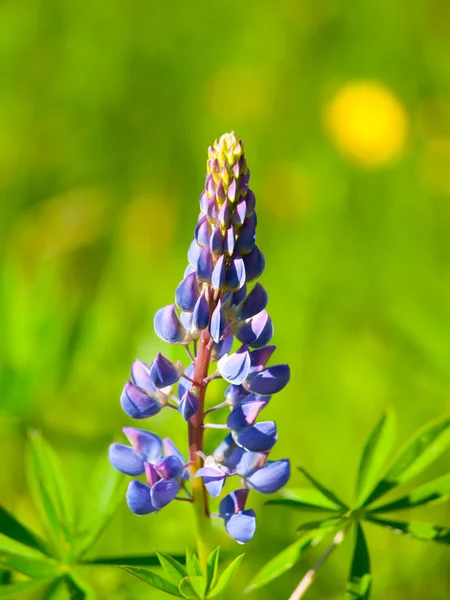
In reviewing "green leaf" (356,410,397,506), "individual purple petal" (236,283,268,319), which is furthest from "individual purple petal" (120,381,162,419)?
"green leaf" (356,410,397,506)

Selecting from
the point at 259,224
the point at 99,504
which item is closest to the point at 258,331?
the point at 99,504

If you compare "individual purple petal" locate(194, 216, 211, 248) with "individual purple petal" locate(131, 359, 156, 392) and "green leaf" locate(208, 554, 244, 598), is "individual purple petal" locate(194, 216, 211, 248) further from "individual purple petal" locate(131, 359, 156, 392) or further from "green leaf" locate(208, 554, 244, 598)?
"green leaf" locate(208, 554, 244, 598)

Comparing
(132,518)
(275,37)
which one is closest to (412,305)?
(132,518)

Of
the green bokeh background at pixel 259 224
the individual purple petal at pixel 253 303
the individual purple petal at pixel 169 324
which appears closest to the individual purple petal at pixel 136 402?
the individual purple petal at pixel 169 324

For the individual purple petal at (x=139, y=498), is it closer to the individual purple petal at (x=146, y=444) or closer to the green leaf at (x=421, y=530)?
the individual purple petal at (x=146, y=444)

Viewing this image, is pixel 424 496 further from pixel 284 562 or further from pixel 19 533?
pixel 19 533

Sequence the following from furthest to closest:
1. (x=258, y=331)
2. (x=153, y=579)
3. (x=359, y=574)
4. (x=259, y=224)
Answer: (x=259, y=224)
(x=359, y=574)
(x=258, y=331)
(x=153, y=579)
